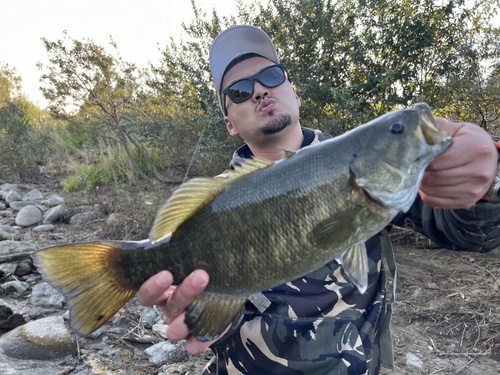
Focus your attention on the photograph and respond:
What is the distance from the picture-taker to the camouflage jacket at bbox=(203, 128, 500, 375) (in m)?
1.99

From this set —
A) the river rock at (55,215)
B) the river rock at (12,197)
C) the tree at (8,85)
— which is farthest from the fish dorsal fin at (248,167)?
the tree at (8,85)

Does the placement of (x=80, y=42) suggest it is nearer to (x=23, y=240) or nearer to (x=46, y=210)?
(x=46, y=210)

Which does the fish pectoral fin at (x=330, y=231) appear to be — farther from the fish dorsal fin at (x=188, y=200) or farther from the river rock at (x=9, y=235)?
the river rock at (x=9, y=235)

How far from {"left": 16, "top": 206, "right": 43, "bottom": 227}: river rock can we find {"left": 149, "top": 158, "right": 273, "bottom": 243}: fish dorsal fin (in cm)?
718

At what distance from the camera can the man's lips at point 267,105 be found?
2.76 m

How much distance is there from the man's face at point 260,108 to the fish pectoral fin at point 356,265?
132 cm

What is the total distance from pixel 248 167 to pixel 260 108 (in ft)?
4.20

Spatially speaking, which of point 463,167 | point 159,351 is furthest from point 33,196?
point 463,167

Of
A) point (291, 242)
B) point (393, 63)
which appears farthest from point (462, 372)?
point (393, 63)

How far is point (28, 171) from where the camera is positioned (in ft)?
39.6

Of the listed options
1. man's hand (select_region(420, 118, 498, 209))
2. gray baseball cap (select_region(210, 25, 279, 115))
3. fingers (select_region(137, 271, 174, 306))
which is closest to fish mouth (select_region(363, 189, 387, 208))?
man's hand (select_region(420, 118, 498, 209))

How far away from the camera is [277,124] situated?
2.69 metres

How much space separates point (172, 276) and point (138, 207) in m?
5.72

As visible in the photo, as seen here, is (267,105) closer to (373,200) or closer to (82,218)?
(373,200)
